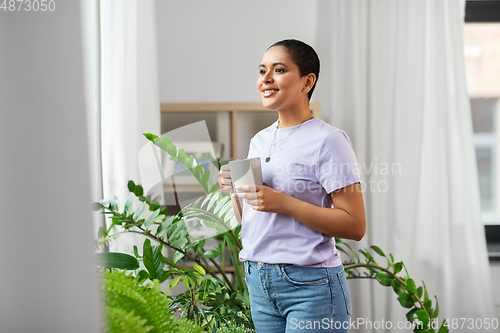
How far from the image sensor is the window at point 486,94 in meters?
2.10

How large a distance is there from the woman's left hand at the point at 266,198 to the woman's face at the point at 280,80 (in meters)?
0.21

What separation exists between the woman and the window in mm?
1686

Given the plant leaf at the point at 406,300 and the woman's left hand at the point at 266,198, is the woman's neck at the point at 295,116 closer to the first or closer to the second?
the woman's left hand at the point at 266,198

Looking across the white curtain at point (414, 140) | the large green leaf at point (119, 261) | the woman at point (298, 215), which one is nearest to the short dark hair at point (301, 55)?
the woman at point (298, 215)

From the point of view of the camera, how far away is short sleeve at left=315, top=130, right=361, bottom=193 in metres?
0.80

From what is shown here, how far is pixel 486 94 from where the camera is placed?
6.99 ft

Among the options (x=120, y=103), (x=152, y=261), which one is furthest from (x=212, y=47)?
(x=152, y=261)

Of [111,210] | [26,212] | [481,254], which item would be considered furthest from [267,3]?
[26,212]

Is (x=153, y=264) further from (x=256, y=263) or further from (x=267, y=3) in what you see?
(x=267, y=3)

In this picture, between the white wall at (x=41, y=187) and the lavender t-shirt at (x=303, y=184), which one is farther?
the lavender t-shirt at (x=303, y=184)

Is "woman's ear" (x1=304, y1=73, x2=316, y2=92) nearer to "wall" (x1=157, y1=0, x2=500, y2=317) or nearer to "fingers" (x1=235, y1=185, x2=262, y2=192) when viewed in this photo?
"fingers" (x1=235, y1=185, x2=262, y2=192)

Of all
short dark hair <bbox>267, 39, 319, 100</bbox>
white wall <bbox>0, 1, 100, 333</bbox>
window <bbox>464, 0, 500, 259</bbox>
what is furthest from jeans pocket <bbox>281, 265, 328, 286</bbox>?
window <bbox>464, 0, 500, 259</bbox>

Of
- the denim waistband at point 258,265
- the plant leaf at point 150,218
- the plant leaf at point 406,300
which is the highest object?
the plant leaf at point 150,218

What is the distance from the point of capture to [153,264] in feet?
3.32
